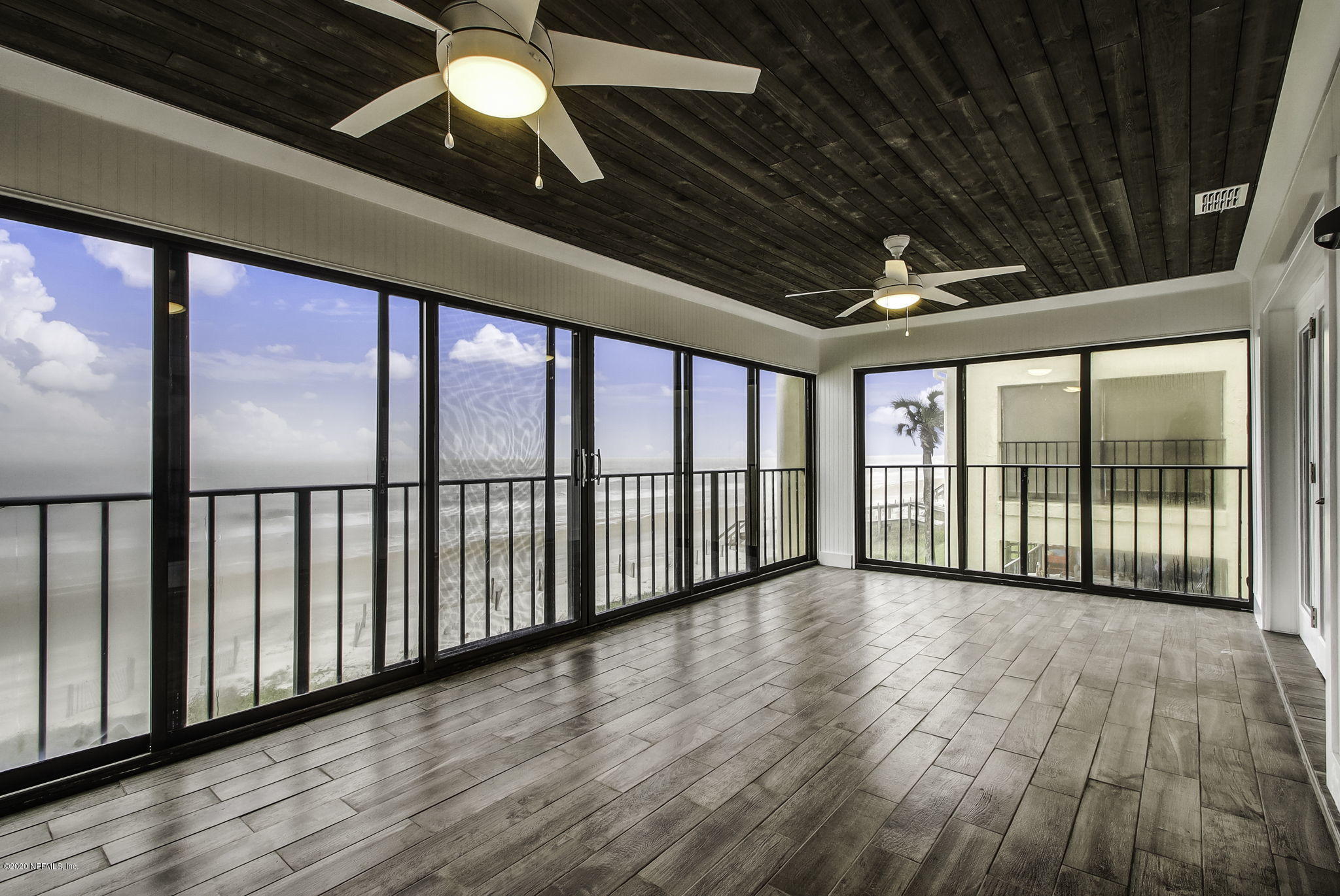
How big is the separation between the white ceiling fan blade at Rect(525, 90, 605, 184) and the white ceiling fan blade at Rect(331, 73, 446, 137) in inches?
11.7

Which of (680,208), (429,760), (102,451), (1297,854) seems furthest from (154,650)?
(1297,854)

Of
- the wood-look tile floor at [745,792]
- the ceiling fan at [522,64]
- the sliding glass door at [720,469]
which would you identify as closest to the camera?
the ceiling fan at [522,64]

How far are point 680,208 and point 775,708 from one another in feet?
8.70

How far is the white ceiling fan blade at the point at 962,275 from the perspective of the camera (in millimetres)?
3418

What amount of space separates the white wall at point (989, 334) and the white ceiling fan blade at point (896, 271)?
237 centimetres

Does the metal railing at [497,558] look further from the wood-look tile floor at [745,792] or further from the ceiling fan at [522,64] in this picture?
the ceiling fan at [522,64]

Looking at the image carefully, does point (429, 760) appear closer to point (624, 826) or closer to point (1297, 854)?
point (624, 826)

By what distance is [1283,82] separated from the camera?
2279mm

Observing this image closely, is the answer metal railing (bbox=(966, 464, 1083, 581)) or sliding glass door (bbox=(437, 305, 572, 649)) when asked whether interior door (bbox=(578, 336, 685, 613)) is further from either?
metal railing (bbox=(966, 464, 1083, 581))

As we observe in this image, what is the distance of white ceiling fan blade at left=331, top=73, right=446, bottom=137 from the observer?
1.87 meters

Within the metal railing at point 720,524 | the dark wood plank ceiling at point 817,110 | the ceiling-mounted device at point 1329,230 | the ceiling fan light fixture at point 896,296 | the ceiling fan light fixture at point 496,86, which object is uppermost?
the dark wood plank ceiling at point 817,110

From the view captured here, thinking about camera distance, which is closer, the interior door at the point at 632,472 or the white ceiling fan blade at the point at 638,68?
the white ceiling fan blade at the point at 638,68

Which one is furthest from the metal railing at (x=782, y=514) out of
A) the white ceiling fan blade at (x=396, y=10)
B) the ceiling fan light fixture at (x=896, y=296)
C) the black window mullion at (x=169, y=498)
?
the white ceiling fan blade at (x=396, y=10)

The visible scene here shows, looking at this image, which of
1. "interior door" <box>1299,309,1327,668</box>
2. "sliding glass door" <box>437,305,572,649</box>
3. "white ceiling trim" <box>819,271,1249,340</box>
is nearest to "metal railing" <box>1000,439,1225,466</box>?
"white ceiling trim" <box>819,271,1249,340</box>
